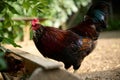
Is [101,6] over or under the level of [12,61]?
under

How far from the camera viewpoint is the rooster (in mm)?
5227

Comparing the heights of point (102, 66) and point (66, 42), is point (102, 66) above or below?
below

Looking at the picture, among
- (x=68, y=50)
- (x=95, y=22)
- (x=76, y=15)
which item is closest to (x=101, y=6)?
(x=95, y=22)

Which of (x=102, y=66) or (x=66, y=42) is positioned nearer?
(x=66, y=42)

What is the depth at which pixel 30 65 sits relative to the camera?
12.8 ft

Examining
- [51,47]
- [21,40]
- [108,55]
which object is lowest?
[21,40]

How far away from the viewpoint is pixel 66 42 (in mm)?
5398

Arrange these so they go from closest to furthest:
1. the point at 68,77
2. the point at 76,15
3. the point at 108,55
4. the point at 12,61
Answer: the point at 68,77 < the point at 12,61 < the point at 108,55 < the point at 76,15

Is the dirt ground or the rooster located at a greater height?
the rooster

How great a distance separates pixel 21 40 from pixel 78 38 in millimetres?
7269

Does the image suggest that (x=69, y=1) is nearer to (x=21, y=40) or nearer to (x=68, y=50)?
(x=21, y=40)

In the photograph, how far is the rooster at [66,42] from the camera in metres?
5.23

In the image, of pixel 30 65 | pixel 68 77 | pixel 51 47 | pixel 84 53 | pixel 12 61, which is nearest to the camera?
pixel 68 77

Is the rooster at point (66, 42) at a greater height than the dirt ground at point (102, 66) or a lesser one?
greater
